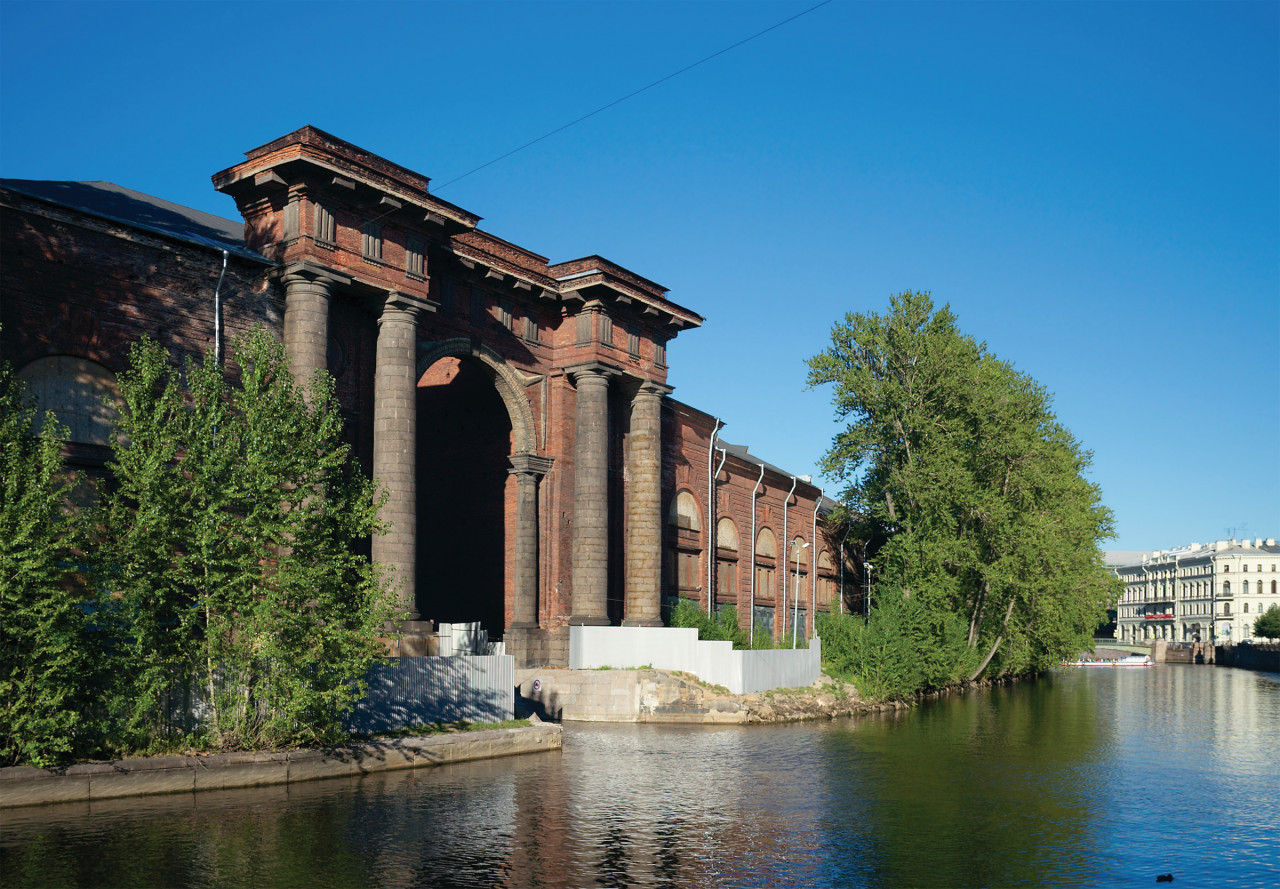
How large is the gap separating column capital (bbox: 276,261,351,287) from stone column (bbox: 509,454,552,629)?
9443 mm

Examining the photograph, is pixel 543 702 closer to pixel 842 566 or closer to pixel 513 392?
pixel 513 392

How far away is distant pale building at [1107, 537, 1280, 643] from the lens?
413ft

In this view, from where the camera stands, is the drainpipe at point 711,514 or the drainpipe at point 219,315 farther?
the drainpipe at point 711,514

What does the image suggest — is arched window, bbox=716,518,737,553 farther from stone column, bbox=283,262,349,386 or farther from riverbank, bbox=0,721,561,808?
stone column, bbox=283,262,349,386

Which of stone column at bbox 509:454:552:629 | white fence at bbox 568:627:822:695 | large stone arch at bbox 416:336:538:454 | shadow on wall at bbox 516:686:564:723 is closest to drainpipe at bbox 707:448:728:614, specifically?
white fence at bbox 568:627:822:695

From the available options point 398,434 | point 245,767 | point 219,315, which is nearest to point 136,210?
point 219,315

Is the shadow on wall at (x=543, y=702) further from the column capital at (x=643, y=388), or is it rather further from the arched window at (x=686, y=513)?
the arched window at (x=686, y=513)

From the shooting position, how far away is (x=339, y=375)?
80.8 feet

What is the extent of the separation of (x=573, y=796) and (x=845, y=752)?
8651mm

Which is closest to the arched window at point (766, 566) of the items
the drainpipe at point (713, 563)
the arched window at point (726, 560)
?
the arched window at point (726, 560)

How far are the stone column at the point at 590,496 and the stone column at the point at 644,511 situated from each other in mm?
1294

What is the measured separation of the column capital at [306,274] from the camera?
2209cm

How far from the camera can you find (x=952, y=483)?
1604 inches

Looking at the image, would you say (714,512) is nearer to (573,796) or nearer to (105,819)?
(573,796)
